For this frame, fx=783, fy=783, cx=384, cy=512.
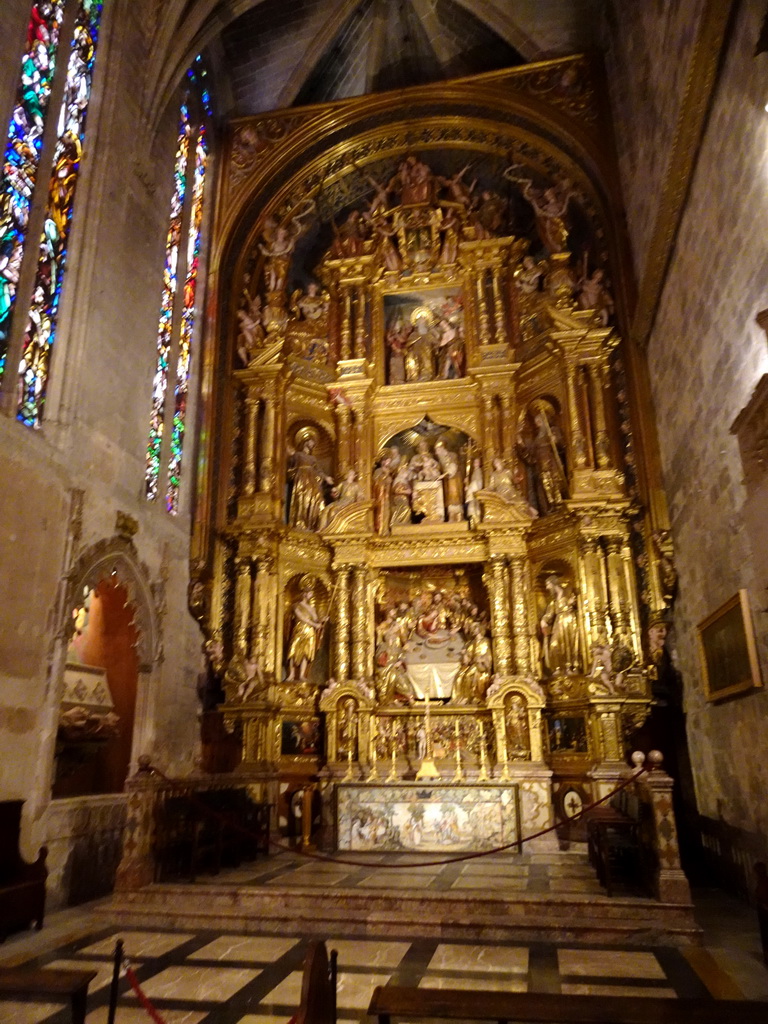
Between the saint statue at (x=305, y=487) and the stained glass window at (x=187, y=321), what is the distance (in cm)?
229

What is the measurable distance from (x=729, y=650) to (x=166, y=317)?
10002 mm

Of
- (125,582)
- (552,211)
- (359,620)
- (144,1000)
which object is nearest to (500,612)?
(359,620)

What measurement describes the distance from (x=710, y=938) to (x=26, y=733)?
683cm

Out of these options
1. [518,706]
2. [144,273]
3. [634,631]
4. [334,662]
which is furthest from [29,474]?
[634,631]

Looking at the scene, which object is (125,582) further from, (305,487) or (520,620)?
(520,620)

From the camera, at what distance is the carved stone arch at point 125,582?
360 inches

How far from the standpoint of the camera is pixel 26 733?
321 inches

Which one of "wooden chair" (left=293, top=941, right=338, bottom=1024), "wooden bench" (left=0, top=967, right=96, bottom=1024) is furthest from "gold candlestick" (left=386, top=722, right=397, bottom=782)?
"wooden chair" (left=293, top=941, right=338, bottom=1024)

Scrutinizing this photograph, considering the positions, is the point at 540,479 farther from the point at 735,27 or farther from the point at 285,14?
the point at 285,14

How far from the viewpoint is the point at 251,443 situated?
47.3 ft

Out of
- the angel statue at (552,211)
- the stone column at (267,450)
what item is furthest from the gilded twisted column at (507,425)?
the stone column at (267,450)

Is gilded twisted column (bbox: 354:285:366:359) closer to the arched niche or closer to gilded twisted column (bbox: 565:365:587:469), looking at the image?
gilded twisted column (bbox: 565:365:587:469)

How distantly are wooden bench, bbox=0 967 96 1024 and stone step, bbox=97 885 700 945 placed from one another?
389 cm

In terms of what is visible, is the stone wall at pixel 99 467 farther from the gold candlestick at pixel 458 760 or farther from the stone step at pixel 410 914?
the gold candlestick at pixel 458 760
